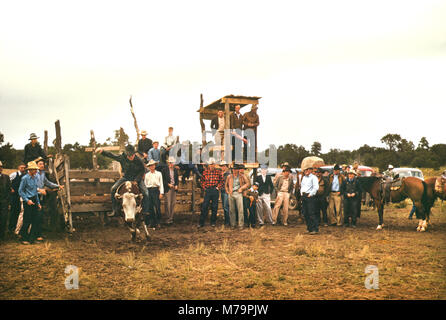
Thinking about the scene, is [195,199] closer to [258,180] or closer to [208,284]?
[258,180]

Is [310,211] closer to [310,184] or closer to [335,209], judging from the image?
[310,184]

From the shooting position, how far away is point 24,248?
988 cm

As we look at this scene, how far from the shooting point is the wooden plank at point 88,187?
1281cm

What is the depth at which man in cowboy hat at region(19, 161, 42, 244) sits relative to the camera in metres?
10.3

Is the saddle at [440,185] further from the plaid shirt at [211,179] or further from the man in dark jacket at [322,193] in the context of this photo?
the plaid shirt at [211,179]

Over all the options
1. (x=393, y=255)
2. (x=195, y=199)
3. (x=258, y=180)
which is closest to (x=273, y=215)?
(x=258, y=180)

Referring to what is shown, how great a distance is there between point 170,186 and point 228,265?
236 inches

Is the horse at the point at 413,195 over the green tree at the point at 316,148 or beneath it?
beneath

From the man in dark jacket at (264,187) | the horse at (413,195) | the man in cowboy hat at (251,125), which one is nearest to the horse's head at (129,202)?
the man in dark jacket at (264,187)

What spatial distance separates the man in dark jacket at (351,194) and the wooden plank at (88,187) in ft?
28.2

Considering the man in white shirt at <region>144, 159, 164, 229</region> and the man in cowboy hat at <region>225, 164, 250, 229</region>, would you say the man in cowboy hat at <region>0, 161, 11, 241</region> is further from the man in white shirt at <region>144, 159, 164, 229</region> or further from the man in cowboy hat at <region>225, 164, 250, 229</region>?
the man in cowboy hat at <region>225, 164, 250, 229</region>

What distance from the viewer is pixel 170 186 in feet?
44.9

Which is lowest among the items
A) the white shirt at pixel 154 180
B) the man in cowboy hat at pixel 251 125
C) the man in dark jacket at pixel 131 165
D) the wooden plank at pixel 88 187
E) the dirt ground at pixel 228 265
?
the dirt ground at pixel 228 265

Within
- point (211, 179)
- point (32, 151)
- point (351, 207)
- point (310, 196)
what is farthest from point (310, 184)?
point (32, 151)
